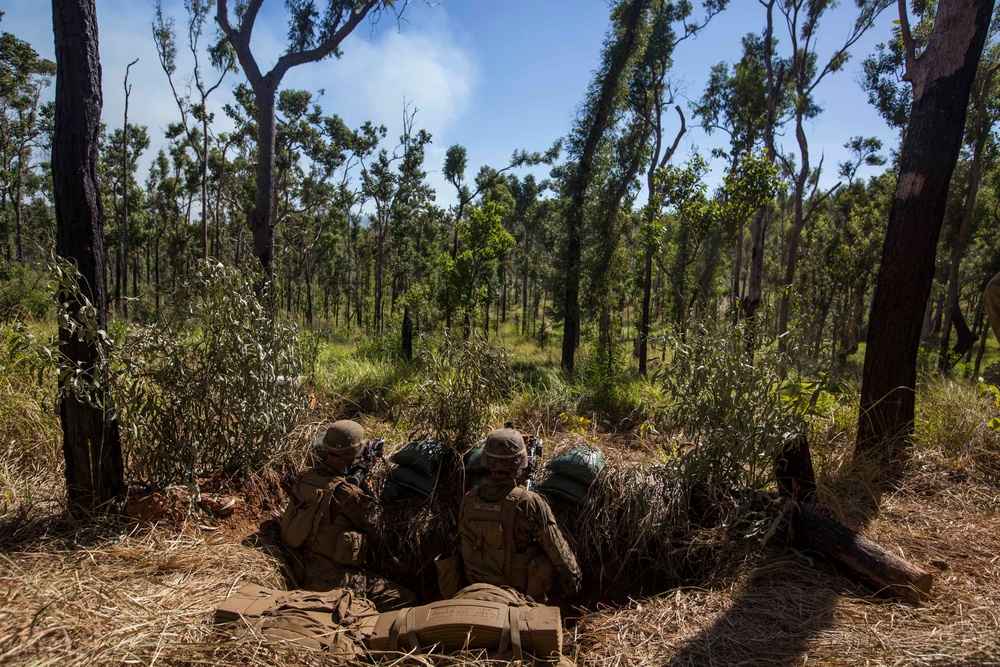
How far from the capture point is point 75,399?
3.34 m

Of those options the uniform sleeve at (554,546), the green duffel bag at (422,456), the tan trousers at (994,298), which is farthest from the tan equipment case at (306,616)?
the tan trousers at (994,298)

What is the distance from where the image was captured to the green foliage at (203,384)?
11.6 feet

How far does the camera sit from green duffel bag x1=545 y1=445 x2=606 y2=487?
12.6 ft

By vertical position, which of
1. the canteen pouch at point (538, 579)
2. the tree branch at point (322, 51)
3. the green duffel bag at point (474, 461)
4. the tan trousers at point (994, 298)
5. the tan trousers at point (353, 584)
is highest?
Result: the tree branch at point (322, 51)

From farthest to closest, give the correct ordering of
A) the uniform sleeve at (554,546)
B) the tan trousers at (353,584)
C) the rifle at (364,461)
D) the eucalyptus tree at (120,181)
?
the eucalyptus tree at (120,181)
the rifle at (364,461)
the tan trousers at (353,584)
the uniform sleeve at (554,546)

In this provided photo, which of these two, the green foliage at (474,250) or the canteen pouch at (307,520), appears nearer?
the canteen pouch at (307,520)

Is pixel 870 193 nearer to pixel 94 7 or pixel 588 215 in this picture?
pixel 588 215

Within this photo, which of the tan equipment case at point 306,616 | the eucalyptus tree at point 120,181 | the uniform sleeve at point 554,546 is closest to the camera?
the tan equipment case at point 306,616

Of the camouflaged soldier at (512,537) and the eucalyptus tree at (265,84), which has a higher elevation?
the eucalyptus tree at (265,84)

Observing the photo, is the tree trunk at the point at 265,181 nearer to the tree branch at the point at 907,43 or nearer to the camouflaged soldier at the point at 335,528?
the camouflaged soldier at the point at 335,528

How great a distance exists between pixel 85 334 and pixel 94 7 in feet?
6.59

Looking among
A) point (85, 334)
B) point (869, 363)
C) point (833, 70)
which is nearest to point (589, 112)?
point (833, 70)

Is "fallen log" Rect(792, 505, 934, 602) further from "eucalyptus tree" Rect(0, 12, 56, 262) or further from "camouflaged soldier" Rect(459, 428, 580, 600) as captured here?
"eucalyptus tree" Rect(0, 12, 56, 262)

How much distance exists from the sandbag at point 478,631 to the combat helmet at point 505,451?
2.79 ft
